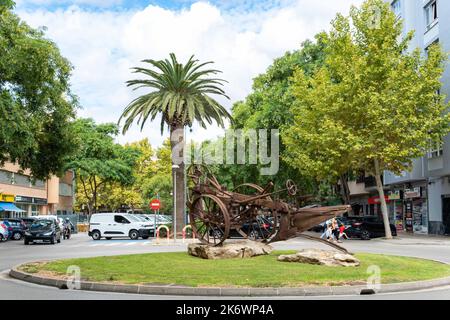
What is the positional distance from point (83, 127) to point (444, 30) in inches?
1566

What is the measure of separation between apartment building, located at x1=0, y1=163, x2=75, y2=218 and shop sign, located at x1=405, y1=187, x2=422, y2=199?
102 ft

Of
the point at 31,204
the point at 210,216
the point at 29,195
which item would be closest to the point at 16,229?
the point at 29,195

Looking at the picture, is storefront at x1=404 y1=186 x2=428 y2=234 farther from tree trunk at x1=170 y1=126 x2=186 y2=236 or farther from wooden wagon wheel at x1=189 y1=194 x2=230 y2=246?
wooden wagon wheel at x1=189 y1=194 x2=230 y2=246

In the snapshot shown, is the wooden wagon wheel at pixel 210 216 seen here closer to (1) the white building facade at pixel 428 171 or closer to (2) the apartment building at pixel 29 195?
(1) the white building facade at pixel 428 171

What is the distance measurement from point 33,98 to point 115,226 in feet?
53.6

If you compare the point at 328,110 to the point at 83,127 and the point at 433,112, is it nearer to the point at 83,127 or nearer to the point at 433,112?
the point at 433,112

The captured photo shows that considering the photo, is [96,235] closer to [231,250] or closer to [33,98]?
[33,98]

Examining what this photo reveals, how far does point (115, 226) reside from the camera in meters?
40.7

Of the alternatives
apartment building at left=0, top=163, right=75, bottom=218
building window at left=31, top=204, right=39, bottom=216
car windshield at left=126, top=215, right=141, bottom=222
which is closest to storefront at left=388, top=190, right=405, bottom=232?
car windshield at left=126, top=215, right=141, bottom=222

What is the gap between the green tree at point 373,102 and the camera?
33.5 m

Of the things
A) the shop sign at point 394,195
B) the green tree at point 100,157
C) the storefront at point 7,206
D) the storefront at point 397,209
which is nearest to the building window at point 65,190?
the green tree at point 100,157

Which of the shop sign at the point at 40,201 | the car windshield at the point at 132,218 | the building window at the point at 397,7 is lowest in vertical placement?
the car windshield at the point at 132,218

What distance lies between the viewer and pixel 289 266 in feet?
50.7

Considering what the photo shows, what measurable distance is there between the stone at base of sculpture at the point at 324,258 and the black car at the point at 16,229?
29958mm
